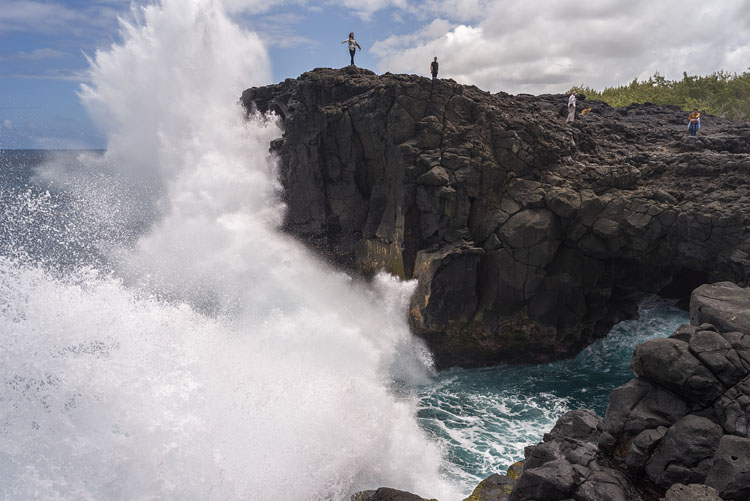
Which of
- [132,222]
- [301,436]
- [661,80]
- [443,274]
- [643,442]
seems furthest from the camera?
[661,80]

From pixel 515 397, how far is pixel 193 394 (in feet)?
42.4

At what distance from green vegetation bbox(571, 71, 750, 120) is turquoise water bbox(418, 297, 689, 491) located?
3875cm

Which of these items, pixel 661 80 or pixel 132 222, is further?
pixel 661 80

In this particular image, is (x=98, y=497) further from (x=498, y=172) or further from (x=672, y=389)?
(x=498, y=172)

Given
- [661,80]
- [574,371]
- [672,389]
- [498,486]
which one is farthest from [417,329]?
[661,80]

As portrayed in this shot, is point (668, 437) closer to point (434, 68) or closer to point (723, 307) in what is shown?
point (723, 307)

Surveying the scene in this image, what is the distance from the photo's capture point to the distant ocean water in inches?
442

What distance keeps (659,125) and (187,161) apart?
31259mm

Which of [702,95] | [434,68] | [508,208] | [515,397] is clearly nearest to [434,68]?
[434,68]

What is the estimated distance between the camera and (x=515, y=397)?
60.0ft

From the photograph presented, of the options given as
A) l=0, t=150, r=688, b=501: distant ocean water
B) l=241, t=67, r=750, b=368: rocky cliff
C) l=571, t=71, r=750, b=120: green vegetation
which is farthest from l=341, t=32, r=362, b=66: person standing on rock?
l=571, t=71, r=750, b=120: green vegetation

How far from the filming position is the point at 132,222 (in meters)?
34.3

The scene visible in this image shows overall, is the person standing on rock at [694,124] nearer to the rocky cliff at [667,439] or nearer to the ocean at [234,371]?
the ocean at [234,371]

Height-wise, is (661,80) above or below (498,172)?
above
